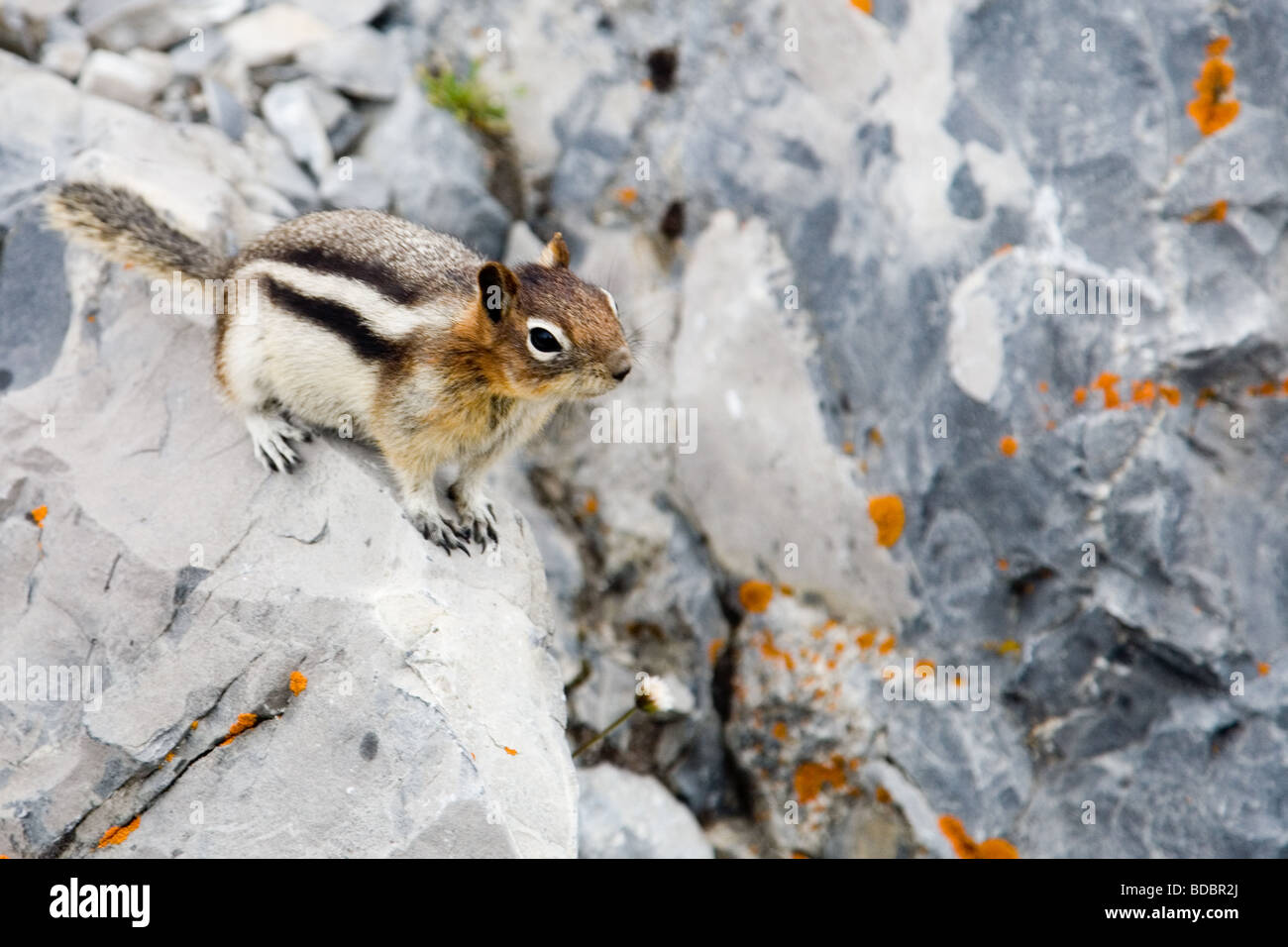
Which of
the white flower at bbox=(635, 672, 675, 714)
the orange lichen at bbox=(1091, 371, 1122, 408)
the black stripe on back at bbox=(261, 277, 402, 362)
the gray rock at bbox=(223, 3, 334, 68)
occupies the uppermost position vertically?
the gray rock at bbox=(223, 3, 334, 68)

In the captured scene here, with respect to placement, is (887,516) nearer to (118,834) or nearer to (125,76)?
(118,834)

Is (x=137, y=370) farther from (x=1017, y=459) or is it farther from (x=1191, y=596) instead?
(x=1191, y=596)

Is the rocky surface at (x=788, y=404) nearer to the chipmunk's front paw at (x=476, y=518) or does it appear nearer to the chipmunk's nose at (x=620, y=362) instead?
the chipmunk's front paw at (x=476, y=518)

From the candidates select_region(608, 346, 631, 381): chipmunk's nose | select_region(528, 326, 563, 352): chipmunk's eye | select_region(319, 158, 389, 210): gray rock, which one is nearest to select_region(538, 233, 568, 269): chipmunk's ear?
select_region(528, 326, 563, 352): chipmunk's eye

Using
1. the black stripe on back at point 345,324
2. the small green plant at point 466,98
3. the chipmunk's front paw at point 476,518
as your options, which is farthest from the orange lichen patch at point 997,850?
the small green plant at point 466,98

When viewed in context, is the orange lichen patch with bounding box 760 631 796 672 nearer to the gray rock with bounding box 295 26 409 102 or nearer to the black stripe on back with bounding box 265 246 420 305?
the black stripe on back with bounding box 265 246 420 305

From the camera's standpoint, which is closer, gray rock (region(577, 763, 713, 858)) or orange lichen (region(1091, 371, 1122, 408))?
orange lichen (region(1091, 371, 1122, 408))

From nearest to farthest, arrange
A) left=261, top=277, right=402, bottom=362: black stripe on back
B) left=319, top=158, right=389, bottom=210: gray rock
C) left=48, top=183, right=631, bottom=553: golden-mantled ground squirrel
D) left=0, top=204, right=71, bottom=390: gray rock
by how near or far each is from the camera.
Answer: left=48, top=183, right=631, bottom=553: golden-mantled ground squirrel → left=261, top=277, right=402, bottom=362: black stripe on back → left=0, top=204, right=71, bottom=390: gray rock → left=319, top=158, right=389, bottom=210: gray rock
